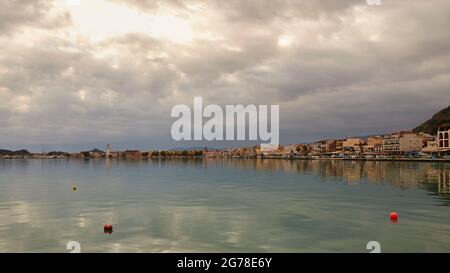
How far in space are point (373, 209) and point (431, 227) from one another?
27.9 ft

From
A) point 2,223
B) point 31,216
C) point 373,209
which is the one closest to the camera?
point 2,223

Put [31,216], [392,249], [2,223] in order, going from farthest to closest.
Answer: [31,216] < [2,223] < [392,249]

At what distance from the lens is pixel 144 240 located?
22.0 m

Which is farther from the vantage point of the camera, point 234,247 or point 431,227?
point 431,227

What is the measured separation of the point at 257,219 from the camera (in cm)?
2888

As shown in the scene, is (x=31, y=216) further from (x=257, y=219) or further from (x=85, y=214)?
(x=257, y=219)

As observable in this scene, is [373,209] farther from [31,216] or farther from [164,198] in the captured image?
[31,216]
